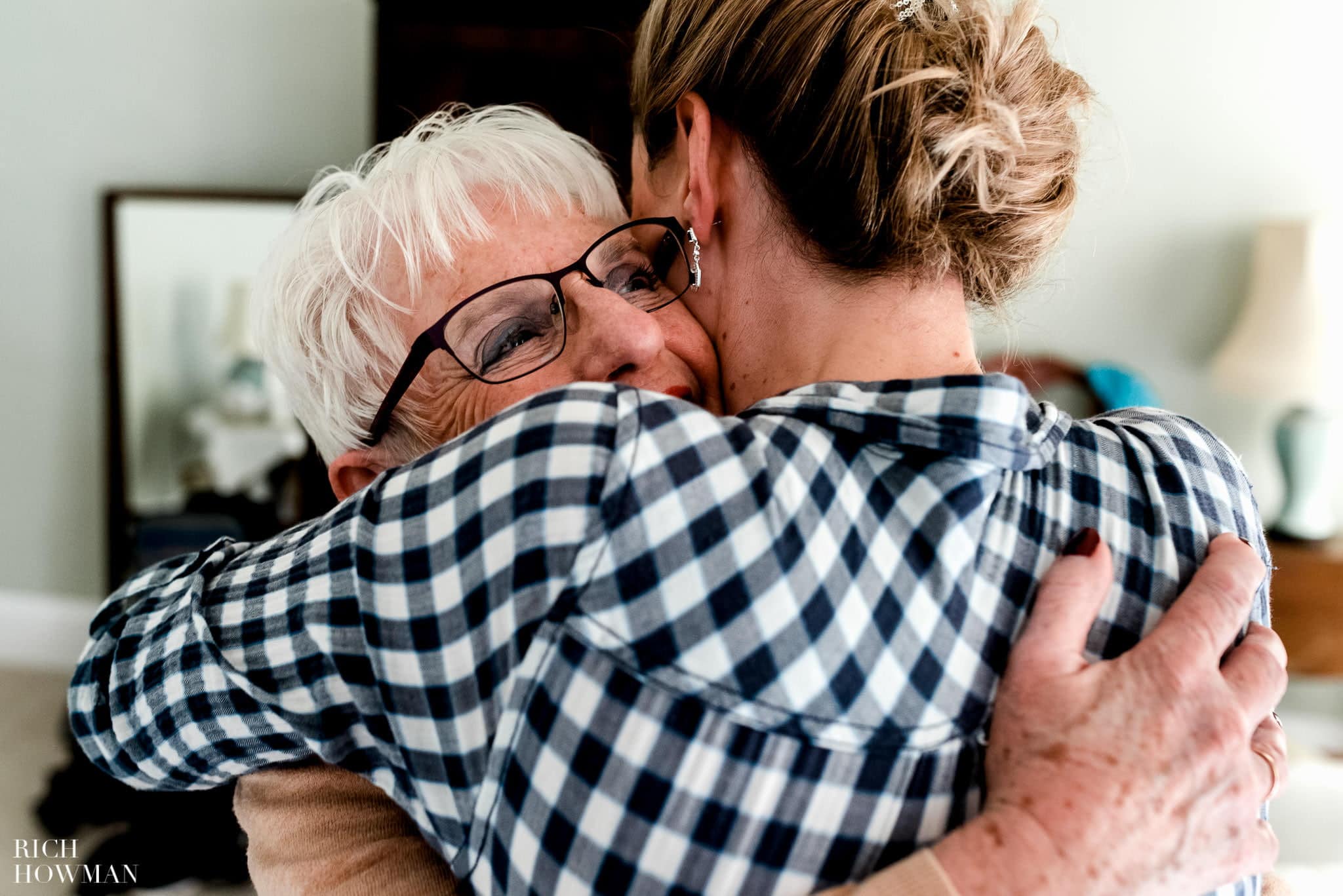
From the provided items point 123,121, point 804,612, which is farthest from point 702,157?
point 123,121

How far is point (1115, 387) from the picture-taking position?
2.75 m

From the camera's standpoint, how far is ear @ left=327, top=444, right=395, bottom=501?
1.12 meters

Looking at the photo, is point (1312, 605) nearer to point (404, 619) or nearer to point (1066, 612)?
point (1066, 612)

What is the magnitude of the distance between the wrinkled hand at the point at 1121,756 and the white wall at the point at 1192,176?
2.12 m

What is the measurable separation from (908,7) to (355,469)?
78 centimetres

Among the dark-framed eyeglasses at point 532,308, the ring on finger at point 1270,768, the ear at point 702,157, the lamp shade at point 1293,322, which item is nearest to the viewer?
the ring on finger at point 1270,768

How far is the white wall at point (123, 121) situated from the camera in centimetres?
303

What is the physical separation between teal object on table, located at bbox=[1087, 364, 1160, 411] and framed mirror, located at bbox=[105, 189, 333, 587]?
2.36 m

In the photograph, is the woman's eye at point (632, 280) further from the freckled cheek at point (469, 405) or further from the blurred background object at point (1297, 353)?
the blurred background object at point (1297, 353)

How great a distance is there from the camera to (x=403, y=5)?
224 centimetres

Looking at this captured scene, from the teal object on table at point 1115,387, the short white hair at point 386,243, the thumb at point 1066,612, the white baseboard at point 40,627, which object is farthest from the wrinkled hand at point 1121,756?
the white baseboard at point 40,627

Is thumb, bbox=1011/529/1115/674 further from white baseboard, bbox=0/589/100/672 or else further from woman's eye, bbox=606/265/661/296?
white baseboard, bbox=0/589/100/672

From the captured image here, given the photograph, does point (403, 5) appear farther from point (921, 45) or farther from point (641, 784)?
point (641, 784)

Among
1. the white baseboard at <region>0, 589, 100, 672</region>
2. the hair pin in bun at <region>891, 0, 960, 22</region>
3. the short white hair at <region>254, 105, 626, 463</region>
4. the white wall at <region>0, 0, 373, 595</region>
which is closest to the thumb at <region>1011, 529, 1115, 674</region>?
the hair pin in bun at <region>891, 0, 960, 22</region>
